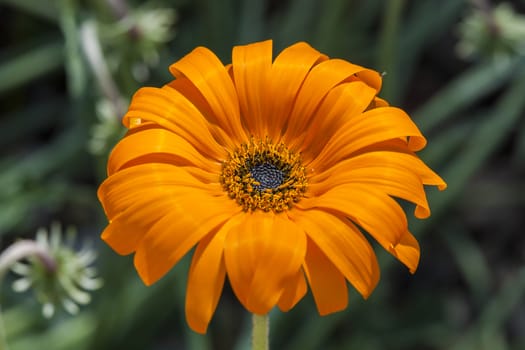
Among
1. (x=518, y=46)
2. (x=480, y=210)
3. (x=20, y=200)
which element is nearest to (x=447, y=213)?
(x=480, y=210)

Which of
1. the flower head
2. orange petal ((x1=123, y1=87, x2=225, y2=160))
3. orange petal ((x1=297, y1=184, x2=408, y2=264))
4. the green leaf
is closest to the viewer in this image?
orange petal ((x1=297, y1=184, x2=408, y2=264))

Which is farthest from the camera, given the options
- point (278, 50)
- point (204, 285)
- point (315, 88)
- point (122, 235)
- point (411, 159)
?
point (278, 50)

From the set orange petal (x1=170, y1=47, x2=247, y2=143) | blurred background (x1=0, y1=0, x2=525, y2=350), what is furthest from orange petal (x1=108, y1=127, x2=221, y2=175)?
blurred background (x1=0, y1=0, x2=525, y2=350)

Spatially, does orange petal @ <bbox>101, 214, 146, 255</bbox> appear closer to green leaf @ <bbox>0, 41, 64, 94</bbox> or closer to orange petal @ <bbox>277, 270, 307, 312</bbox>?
orange petal @ <bbox>277, 270, 307, 312</bbox>

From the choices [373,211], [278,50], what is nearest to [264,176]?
[373,211]

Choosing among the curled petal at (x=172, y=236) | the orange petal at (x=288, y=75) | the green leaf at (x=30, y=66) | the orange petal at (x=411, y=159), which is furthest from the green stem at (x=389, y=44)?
the green leaf at (x=30, y=66)

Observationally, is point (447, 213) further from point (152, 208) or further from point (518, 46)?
point (152, 208)

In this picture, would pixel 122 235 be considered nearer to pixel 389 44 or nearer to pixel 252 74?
pixel 252 74
